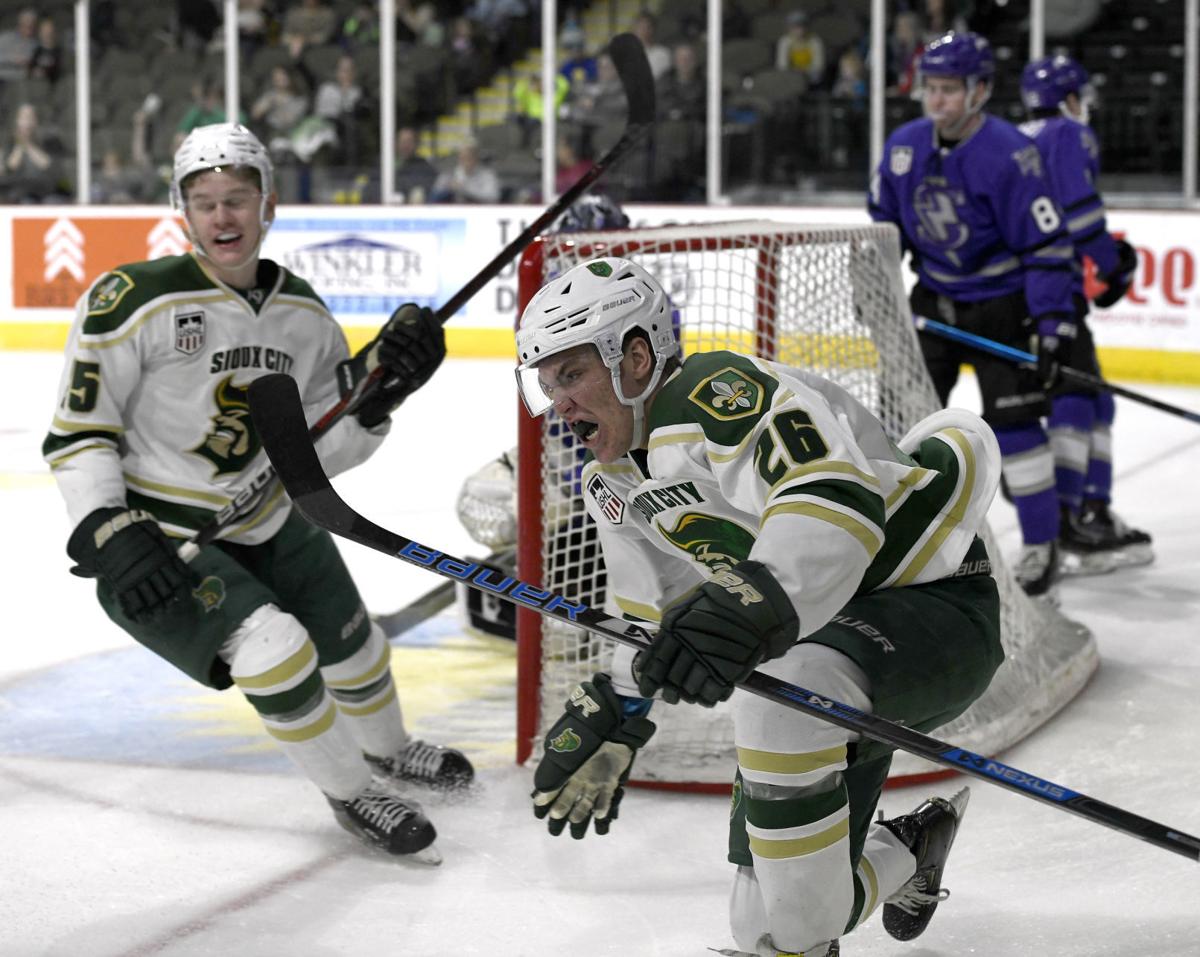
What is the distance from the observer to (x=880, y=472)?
1.90 m

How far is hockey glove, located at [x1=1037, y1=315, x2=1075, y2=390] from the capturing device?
393cm

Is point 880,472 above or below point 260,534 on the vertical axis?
above

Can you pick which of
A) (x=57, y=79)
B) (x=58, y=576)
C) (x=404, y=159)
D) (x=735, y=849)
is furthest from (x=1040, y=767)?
(x=57, y=79)

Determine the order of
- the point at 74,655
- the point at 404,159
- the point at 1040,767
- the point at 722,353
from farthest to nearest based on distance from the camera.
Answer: the point at 404,159 → the point at 74,655 → the point at 1040,767 → the point at 722,353

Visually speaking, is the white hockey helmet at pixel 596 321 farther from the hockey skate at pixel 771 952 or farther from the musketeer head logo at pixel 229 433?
the musketeer head logo at pixel 229 433

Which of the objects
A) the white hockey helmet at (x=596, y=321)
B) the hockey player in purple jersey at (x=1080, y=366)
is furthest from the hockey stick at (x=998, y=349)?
the white hockey helmet at (x=596, y=321)

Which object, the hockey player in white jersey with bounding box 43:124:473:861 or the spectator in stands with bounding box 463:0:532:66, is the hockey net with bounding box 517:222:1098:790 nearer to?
the hockey player in white jersey with bounding box 43:124:473:861

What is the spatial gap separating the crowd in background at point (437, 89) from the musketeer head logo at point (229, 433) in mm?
5763

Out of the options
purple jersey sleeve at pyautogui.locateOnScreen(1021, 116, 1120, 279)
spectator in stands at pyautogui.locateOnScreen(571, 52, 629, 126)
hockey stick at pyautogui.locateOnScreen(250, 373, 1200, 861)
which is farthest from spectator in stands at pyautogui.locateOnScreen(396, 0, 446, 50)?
hockey stick at pyautogui.locateOnScreen(250, 373, 1200, 861)

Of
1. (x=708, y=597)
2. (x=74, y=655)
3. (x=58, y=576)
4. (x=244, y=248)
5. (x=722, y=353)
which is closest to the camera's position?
(x=708, y=597)

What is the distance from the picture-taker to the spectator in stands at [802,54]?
8.20 meters

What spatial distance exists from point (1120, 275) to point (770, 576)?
3436 millimetres

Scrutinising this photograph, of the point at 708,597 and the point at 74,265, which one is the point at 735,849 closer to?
the point at 708,597

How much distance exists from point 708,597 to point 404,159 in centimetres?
733
